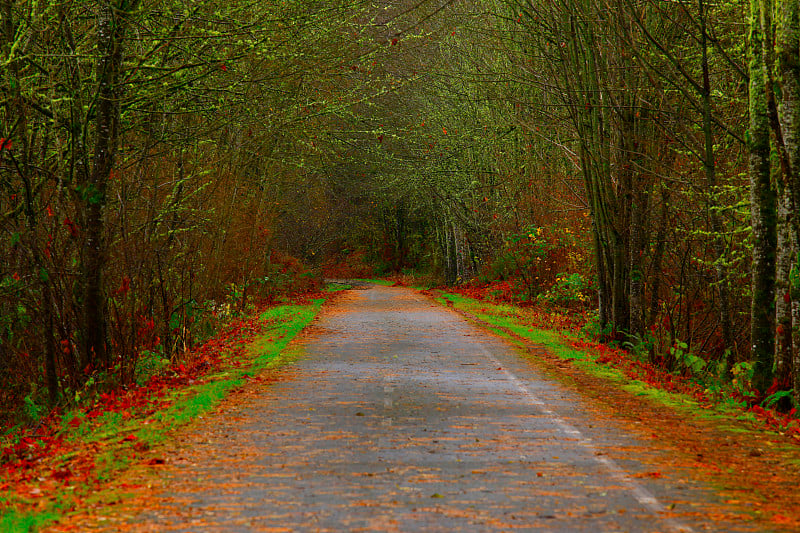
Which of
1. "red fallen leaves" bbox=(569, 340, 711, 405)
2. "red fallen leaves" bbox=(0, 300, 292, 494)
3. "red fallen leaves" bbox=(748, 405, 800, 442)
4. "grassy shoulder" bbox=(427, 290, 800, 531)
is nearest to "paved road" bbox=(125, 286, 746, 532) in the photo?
"grassy shoulder" bbox=(427, 290, 800, 531)

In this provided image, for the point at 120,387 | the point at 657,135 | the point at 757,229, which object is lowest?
the point at 120,387

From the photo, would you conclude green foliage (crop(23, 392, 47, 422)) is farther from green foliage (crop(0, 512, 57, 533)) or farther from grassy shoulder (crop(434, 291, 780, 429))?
grassy shoulder (crop(434, 291, 780, 429))

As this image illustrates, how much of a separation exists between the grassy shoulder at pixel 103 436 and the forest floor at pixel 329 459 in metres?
0.02

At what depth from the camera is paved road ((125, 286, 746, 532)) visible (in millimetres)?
5875

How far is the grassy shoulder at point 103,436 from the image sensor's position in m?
6.50

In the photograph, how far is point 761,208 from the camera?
436 inches

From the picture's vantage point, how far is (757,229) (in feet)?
36.4

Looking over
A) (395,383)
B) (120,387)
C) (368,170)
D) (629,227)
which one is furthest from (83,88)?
(368,170)

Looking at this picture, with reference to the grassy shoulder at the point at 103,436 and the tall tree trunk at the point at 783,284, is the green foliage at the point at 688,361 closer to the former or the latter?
the tall tree trunk at the point at 783,284

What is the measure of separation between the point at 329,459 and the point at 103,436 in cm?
266

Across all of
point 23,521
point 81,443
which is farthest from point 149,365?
point 23,521

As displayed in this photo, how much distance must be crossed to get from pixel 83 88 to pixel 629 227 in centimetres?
1077

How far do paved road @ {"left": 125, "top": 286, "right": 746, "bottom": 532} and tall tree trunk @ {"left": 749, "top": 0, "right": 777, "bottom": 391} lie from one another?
2.57 meters

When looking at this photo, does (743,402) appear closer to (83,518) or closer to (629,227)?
(629,227)
